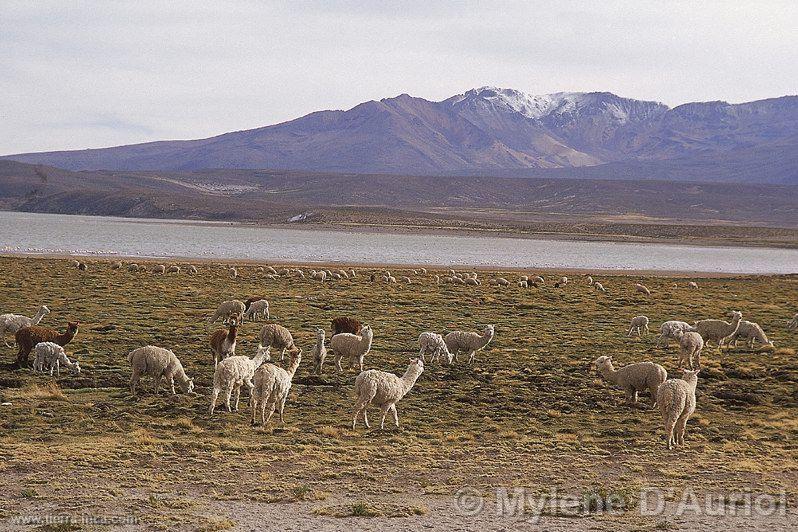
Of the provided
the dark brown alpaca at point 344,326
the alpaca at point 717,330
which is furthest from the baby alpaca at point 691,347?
the dark brown alpaca at point 344,326

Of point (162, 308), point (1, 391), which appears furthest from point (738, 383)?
point (162, 308)

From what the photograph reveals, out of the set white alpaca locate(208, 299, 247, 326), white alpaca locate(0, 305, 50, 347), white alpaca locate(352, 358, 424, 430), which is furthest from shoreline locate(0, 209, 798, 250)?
white alpaca locate(352, 358, 424, 430)

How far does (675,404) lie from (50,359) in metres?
11.7

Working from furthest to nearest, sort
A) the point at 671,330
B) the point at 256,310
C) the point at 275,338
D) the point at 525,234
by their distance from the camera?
the point at 525,234 → the point at 256,310 → the point at 671,330 → the point at 275,338

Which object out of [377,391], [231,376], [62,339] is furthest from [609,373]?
[62,339]

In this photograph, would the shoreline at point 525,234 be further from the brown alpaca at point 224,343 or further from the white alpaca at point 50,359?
the white alpaca at point 50,359

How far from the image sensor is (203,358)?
1792cm

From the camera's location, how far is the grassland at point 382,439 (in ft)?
30.6

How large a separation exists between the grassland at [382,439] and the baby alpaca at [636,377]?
0.43m

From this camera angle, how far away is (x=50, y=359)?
15.8 metres

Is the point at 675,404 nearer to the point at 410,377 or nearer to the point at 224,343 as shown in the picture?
the point at 410,377

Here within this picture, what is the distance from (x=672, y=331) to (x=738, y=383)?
463 cm

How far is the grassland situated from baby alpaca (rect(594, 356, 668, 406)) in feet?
1.40

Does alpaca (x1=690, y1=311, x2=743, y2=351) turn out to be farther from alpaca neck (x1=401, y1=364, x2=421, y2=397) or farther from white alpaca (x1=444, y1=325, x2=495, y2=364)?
alpaca neck (x1=401, y1=364, x2=421, y2=397)
